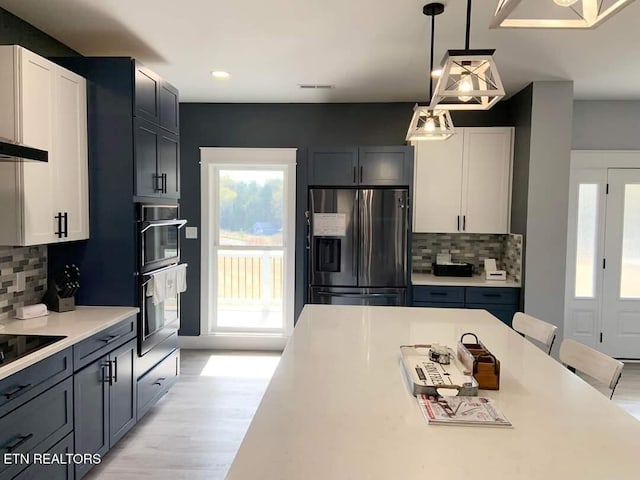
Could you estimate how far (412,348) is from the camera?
1.82 meters

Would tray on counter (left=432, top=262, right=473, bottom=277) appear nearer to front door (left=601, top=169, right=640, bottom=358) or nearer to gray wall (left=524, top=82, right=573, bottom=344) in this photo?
gray wall (left=524, top=82, right=573, bottom=344)

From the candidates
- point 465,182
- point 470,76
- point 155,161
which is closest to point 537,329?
point 470,76

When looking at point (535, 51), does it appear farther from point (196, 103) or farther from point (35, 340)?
point (35, 340)

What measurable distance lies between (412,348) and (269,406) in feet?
2.35

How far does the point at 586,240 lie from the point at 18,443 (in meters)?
4.77

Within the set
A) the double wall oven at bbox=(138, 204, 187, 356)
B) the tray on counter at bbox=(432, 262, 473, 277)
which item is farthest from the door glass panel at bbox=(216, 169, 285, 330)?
the tray on counter at bbox=(432, 262, 473, 277)

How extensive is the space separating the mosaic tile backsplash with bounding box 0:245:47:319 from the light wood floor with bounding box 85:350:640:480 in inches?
41.6

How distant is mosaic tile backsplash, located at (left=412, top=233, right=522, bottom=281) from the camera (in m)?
4.43

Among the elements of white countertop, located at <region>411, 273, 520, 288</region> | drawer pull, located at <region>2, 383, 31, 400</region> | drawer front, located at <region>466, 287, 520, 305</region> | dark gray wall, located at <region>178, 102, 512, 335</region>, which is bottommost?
drawer pull, located at <region>2, 383, 31, 400</region>

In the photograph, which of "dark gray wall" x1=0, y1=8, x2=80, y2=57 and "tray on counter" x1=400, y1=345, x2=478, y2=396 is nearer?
"tray on counter" x1=400, y1=345, x2=478, y2=396

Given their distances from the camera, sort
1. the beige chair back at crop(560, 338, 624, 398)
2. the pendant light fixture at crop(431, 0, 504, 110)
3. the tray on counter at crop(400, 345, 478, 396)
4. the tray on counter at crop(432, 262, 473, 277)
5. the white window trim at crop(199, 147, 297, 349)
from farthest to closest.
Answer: the white window trim at crop(199, 147, 297, 349) < the tray on counter at crop(432, 262, 473, 277) < the beige chair back at crop(560, 338, 624, 398) < the pendant light fixture at crop(431, 0, 504, 110) < the tray on counter at crop(400, 345, 478, 396)

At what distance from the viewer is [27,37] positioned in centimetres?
265

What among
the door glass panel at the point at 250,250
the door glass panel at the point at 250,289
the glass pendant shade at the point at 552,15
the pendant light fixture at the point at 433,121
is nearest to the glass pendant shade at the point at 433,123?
the pendant light fixture at the point at 433,121

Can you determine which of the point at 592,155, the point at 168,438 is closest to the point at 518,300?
the point at 592,155
